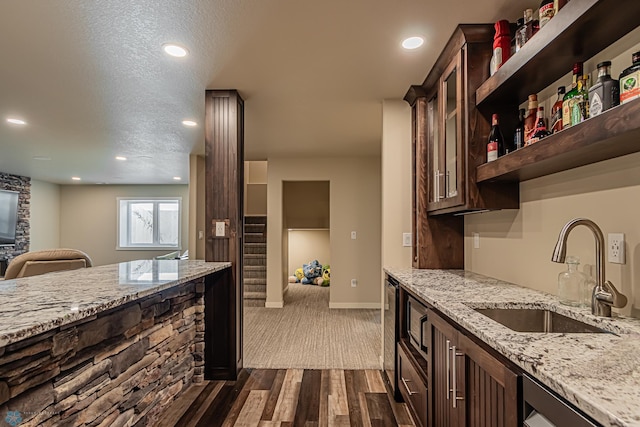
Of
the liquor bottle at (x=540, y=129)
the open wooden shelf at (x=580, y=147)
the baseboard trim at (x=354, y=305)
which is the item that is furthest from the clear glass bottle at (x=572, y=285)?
the baseboard trim at (x=354, y=305)

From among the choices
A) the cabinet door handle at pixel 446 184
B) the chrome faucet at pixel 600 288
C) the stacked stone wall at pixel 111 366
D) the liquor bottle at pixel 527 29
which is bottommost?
the stacked stone wall at pixel 111 366

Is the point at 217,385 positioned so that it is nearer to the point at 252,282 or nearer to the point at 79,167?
the point at 252,282

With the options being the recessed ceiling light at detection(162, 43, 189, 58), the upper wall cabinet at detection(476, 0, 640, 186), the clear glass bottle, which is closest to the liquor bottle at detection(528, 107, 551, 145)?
the upper wall cabinet at detection(476, 0, 640, 186)

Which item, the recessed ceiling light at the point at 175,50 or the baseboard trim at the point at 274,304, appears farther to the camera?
the baseboard trim at the point at 274,304

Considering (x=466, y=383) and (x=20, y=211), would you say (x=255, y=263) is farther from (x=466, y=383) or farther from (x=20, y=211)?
(x=20, y=211)

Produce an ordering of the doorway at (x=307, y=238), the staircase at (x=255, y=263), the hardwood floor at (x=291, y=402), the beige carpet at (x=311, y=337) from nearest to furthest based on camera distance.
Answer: the hardwood floor at (x=291, y=402) < the beige carpet at (x=311, y=337) < the staircase at (x=255, y=263) < the doorway at (x=307, y=238)

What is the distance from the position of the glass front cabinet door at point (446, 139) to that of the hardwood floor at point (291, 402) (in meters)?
1.45

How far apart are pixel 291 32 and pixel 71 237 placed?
9.56m

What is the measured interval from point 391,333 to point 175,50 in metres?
2.46

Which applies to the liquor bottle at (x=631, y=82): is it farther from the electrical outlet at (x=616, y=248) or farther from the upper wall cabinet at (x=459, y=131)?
the upper wall cabinet at (x=459, y=131)

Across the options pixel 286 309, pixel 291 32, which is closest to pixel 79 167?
pixel 286 309

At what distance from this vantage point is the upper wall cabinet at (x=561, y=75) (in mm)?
1120

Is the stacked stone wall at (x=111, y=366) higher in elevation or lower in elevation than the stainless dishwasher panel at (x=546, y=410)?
lower

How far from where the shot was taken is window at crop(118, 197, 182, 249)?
30.3ft
